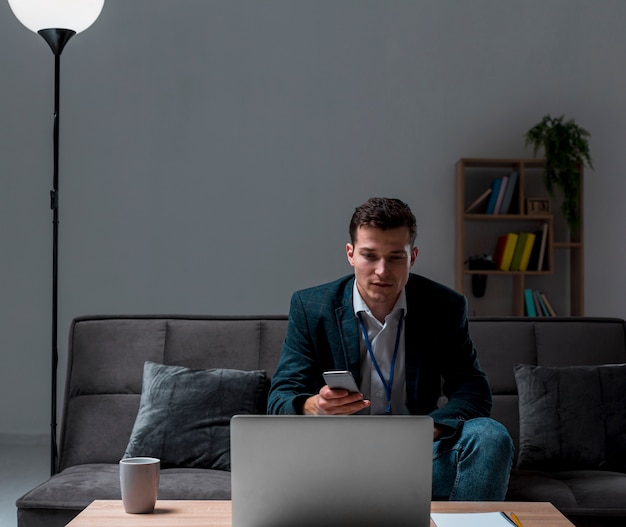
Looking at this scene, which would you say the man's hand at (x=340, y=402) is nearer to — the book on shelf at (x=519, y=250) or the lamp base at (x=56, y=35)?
the lamp base at (x=56, y=35)

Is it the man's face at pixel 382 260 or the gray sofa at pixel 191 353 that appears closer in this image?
the man's face at pixel 382 260

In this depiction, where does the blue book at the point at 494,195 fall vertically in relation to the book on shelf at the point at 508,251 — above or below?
above

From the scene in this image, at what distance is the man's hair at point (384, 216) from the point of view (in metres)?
2.05

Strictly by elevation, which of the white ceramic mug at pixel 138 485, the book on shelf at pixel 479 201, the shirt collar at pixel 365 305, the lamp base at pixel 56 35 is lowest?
the white ceramic mug at pixel 138 485

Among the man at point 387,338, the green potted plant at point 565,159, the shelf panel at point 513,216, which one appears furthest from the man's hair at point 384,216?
the green potted plant at point 565,159

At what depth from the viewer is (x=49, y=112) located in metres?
4.99

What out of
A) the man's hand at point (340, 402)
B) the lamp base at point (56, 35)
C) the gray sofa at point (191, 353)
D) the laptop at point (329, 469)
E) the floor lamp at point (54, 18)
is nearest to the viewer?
the laptop at point (329, 469)

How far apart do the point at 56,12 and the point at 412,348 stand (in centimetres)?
191

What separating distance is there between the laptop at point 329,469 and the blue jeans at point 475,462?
70 centimetres

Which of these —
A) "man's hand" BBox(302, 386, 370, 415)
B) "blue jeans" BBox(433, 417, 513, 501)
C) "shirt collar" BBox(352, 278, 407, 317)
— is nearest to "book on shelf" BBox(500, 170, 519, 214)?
"shirt collar" BBox(352, 278, 407, 317)

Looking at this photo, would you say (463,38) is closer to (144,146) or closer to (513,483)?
(144,146)

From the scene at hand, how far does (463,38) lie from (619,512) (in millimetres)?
3524

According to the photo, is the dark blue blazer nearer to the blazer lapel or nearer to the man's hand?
the blazer lapel

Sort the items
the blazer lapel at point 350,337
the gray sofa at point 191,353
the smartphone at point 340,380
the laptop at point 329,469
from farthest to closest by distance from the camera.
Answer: the gray sofa at point 191,353, the blazer lapel at point 350,337, the smartphone at point 340,380, the laptop at point 329,469
